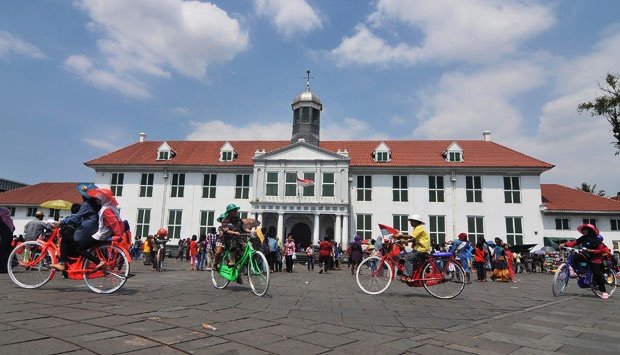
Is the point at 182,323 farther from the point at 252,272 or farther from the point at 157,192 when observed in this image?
the point at 157,192

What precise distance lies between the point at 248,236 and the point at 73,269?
9.91ft

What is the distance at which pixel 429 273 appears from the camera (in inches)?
316

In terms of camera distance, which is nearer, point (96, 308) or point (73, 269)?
point (96, 308)

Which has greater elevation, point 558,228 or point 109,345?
point 558,228

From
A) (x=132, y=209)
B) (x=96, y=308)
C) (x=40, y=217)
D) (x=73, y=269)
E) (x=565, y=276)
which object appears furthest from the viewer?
(x=132, y=209)

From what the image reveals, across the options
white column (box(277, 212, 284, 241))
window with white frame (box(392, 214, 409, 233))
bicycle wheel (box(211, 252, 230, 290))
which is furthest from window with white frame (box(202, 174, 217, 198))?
bicycle wheel (box(211, 252, 230, 290))

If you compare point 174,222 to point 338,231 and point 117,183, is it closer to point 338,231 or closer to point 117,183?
point 117,183

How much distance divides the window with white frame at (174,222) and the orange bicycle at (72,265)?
1135 inches

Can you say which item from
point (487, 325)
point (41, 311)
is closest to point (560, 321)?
point (487, 325)

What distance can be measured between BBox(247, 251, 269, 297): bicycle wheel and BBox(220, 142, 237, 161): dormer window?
30.0m

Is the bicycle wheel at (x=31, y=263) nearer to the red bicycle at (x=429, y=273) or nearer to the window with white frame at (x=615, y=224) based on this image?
the red bicycle at (x=429, y=273)

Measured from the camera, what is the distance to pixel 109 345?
337 centimetres

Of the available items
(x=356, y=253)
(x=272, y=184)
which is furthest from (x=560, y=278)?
(x=272, y=184)

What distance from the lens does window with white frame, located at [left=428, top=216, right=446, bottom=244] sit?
32166 millimetres
